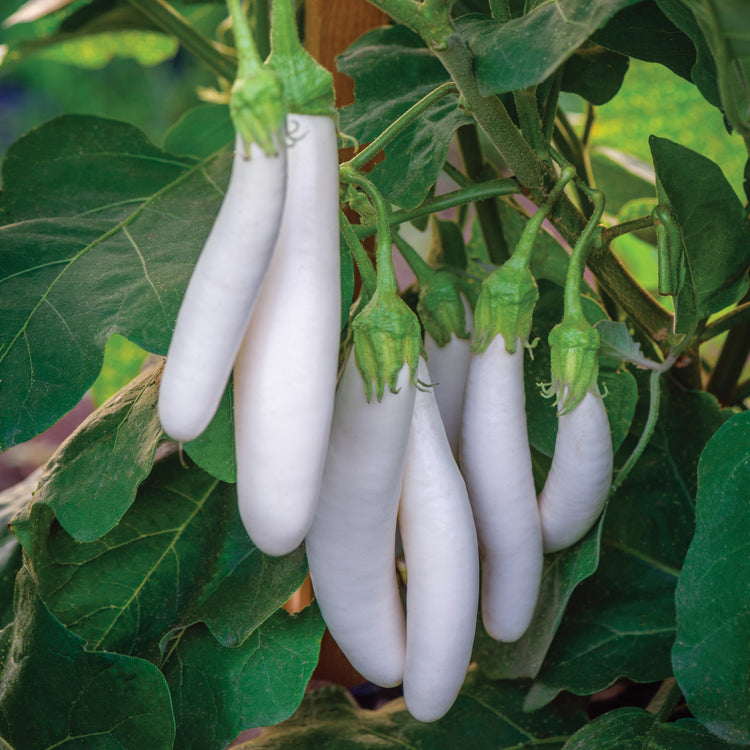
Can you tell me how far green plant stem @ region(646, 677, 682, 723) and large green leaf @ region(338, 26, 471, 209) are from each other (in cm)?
30

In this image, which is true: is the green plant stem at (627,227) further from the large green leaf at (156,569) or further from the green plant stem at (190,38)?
the green plant stem at (190,38)

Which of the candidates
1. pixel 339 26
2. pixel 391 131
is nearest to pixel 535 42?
pixel 391 131

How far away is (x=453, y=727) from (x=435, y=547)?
0.75 feet

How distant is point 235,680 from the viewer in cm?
44

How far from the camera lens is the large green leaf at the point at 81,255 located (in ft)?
1.23

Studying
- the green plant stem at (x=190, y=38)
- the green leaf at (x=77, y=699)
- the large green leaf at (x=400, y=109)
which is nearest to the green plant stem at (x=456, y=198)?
the large green leaf at (x=400, y=109)

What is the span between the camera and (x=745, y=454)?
1.20ft

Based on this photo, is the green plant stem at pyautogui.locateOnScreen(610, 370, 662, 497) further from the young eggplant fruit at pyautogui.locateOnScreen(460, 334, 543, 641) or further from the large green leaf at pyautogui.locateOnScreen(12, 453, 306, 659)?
the large green leaf at pyautogui.locateOnScreen(12, 453, 306, 659)

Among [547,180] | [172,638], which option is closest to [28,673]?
[172,638]

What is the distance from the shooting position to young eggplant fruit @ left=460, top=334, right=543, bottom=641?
1.18 feet

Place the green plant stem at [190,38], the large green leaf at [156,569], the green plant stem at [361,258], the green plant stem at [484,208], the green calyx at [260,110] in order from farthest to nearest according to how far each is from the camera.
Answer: the green plant stem at [190,38]
the green plant stem at [484,208]
the large green leaf at [156,569]
the green plant stem at [361,258]
the green calyx at [260,110]

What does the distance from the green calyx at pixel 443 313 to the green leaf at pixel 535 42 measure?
116 mm

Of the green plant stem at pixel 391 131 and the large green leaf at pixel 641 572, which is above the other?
the green plant stem at pixel 391 131

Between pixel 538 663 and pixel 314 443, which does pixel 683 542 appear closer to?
pixel 538 663
